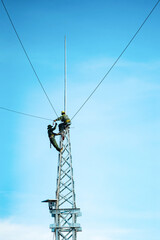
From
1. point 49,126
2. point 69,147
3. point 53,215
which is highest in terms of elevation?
point 49,126

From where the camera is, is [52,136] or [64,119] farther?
[64,119]

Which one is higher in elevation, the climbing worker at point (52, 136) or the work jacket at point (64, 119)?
the work jacket at point (64, 119)

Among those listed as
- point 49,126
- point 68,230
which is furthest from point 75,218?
point 49,126

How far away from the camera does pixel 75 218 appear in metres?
23.8

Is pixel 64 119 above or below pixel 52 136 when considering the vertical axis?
above

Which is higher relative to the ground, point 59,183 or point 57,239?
point 59,183

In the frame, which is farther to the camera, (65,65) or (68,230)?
(65,65)

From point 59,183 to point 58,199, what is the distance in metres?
1.05

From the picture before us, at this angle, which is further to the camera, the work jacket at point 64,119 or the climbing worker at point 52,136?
the work jacket at point 64,119

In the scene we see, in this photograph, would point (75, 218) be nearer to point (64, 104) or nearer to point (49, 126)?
point (49, 126)

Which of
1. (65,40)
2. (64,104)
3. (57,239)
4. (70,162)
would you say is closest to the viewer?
Result: (57,239)

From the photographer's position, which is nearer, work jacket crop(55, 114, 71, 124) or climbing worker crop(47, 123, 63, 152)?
climbing worker crop(47, 123, 63, 152)

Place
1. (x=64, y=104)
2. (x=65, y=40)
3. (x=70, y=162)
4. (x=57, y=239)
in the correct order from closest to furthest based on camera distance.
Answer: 1. (x=57, y=239)
2. (x=70, y=162)
3. (x=64, y=104)
4. (x=65, y=40)

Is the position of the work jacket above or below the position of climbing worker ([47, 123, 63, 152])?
above
